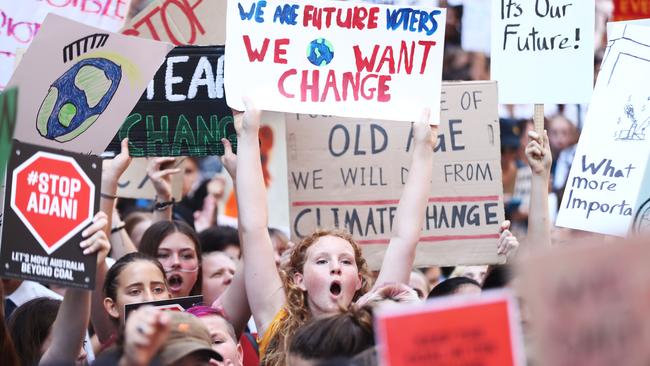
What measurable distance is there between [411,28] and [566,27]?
0.75m

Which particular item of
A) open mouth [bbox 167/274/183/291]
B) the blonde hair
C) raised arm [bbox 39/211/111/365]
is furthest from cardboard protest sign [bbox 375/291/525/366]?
open mouth [bbox 167/274/183/291]

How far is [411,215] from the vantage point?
15.9 ft

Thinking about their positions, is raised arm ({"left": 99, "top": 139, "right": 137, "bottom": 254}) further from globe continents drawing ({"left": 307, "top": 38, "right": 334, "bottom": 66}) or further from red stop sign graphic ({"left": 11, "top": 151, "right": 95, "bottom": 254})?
red stop sign graphic ({"left": 11, "top": 151, "right": 95, "bottom": 254})

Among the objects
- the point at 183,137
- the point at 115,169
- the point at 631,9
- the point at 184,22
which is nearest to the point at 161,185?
the point at 183,137

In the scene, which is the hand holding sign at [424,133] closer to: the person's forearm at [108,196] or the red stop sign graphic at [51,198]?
the person's forearm at [108,196]

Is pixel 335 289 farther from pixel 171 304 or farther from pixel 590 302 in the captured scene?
pixel 590 302

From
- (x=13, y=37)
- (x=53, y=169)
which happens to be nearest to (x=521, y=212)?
(x=13, y=37)

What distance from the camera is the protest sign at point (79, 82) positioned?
4828mm

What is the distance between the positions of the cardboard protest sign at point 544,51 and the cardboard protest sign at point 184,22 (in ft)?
4.42

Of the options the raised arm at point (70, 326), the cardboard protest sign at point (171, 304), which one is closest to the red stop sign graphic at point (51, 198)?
the raised arm at point (70, 326)

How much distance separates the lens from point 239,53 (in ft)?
17.0

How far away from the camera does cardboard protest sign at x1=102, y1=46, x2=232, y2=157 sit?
550 cm

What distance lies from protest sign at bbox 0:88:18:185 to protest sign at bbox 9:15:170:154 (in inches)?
53.3

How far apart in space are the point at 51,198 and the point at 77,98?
4.40 feet
